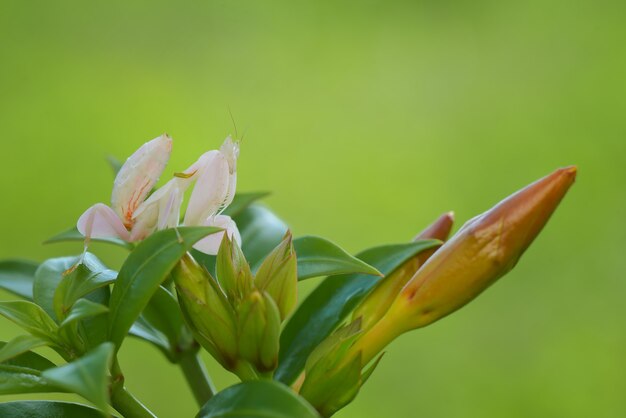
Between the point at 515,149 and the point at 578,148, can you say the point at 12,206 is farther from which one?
the point at 578,148

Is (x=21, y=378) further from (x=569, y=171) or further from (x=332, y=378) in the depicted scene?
(x=569, y=171)

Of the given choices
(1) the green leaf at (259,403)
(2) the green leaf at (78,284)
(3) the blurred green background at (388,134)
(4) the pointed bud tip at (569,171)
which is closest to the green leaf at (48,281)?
(2) the green leaf at (78,284)

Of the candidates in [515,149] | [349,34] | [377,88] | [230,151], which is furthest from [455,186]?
[230,151]

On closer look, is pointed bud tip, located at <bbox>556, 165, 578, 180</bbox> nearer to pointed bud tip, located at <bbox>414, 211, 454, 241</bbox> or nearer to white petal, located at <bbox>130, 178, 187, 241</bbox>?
pointed bud tip, located at <bbox>414, 211, 454, 241</bbox>

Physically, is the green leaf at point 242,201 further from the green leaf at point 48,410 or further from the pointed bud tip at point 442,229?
the green leaf at point 48,410

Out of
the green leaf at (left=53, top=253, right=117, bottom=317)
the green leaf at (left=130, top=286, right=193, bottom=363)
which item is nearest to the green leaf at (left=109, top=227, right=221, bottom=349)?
the green leaf at (left=53, top=253, right=117, bottom=317)

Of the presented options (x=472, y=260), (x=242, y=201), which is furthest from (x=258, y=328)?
(x=242, y=201)

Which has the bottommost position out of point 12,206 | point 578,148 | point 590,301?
point 590,301
